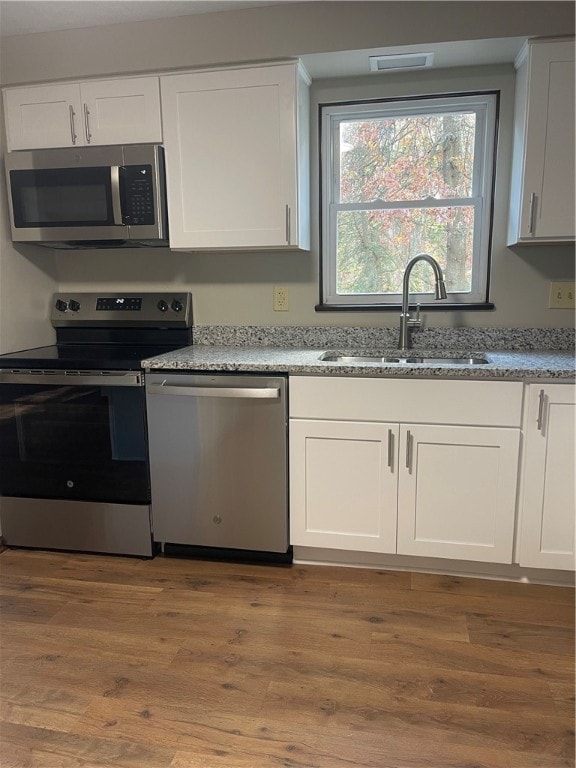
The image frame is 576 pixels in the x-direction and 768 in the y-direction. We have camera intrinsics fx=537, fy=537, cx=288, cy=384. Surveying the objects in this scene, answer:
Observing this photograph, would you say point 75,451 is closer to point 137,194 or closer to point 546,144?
point 137,194

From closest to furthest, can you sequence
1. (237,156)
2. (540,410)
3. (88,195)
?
(540,410) → (237,156) → (88,195)

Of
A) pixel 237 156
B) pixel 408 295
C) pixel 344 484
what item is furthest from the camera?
pixel 408 295

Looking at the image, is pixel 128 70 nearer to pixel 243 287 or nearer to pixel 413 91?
pixel 243 287

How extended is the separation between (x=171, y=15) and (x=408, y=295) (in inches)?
61.6

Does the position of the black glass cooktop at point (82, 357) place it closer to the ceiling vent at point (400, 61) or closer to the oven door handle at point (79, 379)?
the oven door handle at point (79, 379)

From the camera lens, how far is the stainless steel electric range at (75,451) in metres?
2.29

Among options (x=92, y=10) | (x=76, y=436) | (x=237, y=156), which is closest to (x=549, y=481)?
(x=237, y=156)

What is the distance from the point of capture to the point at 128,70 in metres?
2.32

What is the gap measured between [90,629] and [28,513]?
0.79 metres

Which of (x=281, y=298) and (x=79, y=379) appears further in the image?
(x=281, y=298)

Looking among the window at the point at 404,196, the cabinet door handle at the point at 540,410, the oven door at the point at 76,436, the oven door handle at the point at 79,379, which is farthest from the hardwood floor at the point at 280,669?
the window at the point at 404,196

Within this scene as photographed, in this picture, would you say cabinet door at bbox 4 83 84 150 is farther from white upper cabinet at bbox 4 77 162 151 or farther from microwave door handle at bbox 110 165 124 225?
microwave door handle at bbox 110 165 124 225

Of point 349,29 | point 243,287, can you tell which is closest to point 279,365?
point 243,287

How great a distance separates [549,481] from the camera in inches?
79.6
